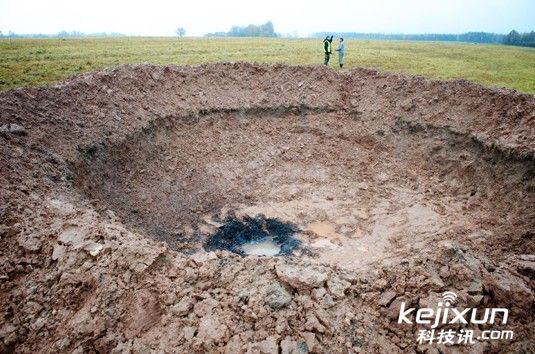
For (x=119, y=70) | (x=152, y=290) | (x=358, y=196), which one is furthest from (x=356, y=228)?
(x=119, y=70)

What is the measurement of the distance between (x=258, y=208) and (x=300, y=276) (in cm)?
601

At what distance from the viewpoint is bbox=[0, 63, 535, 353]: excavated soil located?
478 centimetres

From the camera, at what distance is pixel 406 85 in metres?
14.4

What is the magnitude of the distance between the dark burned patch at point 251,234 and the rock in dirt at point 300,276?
368 cm

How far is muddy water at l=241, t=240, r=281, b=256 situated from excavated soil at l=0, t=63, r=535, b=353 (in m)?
0.29

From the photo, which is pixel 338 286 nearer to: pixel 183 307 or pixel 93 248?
pixel 183 307

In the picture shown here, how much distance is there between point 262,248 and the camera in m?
9.39

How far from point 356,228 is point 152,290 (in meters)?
6.54

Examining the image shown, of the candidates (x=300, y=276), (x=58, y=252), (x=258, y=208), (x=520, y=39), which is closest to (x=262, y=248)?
(x=258, y=208)

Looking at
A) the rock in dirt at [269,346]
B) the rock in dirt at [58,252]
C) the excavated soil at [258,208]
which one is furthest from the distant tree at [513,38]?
the rock in dirt at [58,252]

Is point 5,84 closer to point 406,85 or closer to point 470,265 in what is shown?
point 406,85

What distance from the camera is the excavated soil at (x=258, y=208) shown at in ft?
15.7

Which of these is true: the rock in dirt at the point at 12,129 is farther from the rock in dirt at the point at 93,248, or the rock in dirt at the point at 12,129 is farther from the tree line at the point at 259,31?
the tree line at the point at 259,31

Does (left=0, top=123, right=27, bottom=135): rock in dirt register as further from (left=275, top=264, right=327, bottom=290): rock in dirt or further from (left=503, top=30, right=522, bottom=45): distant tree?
(left=503, top=30, right=522, bottom=45): distant tree
